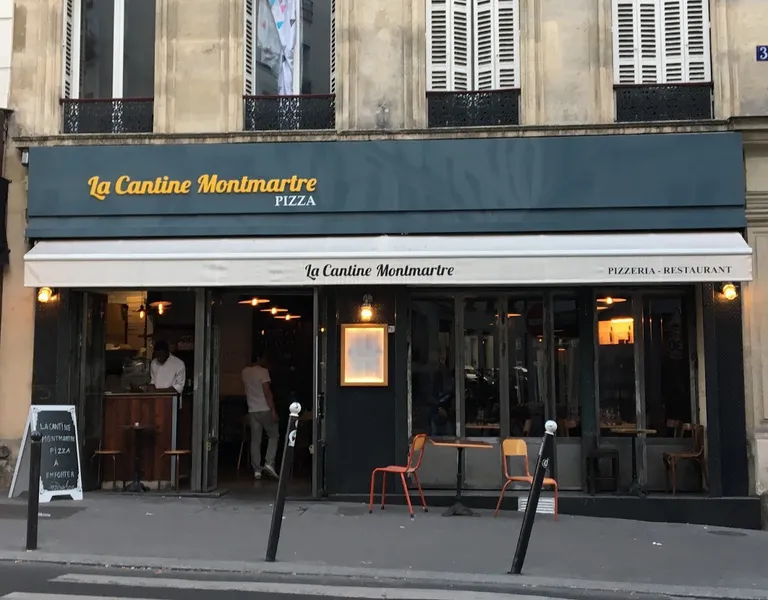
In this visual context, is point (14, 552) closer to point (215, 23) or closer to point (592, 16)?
point (215, 23)

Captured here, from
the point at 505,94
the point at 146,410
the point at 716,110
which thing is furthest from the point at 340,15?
the point at 146,410

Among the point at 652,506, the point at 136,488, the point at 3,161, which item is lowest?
the point at 652,506

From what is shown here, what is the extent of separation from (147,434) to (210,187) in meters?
3.44

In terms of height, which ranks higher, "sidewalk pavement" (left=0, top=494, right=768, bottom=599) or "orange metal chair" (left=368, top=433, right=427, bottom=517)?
"orange metal chair" (left=368, top=433, right=427, bottom=517)

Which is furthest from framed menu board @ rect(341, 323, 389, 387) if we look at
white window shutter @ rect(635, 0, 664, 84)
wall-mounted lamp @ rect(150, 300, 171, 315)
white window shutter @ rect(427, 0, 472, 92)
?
white window shutter @ rect(635, 0, 664, 84)

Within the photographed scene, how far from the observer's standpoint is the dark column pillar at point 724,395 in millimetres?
9352

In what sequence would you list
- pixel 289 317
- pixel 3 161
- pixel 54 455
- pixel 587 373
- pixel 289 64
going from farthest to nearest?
1. pixel 289 317
2. pixel 289 64
3. pixel 3 161
4. pixel 587 373
5. pixel 54 455

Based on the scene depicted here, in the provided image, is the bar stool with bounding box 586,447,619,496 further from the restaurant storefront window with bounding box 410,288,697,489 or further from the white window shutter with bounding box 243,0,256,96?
the white window shutter with bounding box 243,0,256,96

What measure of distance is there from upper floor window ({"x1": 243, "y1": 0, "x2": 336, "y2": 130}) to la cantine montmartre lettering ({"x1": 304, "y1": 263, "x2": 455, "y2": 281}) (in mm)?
2299

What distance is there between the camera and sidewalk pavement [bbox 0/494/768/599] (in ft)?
21.3

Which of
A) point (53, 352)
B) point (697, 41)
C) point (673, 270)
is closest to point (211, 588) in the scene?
point (53, 352)

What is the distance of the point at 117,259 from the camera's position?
31.1 feet

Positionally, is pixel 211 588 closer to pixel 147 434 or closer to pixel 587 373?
pixel 147 434

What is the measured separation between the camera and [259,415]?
38.0 ft
